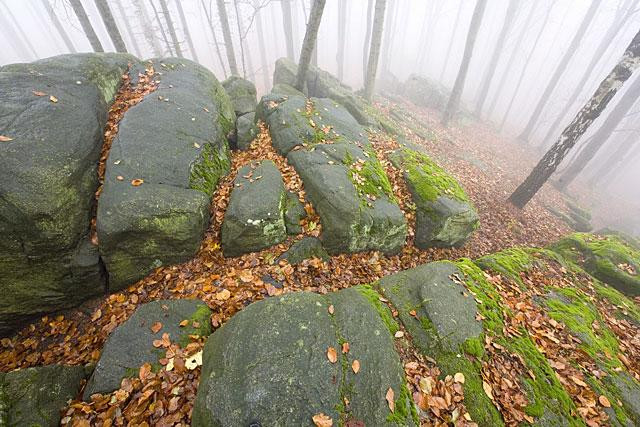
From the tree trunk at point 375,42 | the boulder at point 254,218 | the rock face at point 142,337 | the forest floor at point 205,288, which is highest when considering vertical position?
the tree trunk at point 375,42

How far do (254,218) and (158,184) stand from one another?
1.82 meters

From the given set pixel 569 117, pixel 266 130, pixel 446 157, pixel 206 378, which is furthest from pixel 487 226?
pixel 569 117

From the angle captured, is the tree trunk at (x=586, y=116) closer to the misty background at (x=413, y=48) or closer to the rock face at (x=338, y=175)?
the rock face at (x=338, y=175)

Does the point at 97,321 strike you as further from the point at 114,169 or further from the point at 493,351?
the point at 493,351

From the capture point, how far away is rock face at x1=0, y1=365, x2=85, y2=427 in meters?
3.04

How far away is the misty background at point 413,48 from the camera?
22817mm

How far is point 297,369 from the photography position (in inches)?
114

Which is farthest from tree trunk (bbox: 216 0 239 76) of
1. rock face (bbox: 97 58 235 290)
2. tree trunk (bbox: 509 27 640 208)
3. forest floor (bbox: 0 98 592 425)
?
tree trunk (bbox: 509 27 640 208)

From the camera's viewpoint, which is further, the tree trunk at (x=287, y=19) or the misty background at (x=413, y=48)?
the misty background at (x=413, y=48)

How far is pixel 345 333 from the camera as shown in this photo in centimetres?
333

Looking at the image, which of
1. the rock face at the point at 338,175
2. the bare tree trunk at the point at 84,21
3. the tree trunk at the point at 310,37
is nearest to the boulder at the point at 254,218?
the rock face at the point at 338,175

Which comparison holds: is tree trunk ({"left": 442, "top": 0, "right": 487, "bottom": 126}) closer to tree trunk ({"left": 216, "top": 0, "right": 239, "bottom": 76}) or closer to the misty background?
the misty background

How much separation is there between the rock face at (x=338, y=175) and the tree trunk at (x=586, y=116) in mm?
5622

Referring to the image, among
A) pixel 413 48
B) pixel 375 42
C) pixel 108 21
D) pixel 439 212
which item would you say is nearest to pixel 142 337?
pixel 439 212
